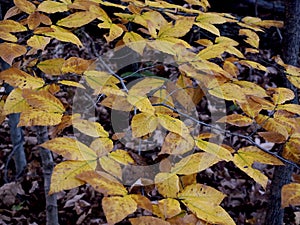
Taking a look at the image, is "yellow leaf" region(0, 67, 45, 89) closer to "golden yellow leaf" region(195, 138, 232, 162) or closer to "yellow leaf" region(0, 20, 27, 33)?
"yellow leaf" region(0, 20, 27, 33)

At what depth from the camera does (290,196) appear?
2.55 ft

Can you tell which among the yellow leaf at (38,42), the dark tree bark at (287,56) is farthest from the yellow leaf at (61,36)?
the dark tree bark at (287,56)

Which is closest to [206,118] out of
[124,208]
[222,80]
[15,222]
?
[15,222]

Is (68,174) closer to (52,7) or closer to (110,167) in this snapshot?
(110,167)

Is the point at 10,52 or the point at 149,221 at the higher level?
the point at 10,52

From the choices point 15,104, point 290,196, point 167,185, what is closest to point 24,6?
point 15,104

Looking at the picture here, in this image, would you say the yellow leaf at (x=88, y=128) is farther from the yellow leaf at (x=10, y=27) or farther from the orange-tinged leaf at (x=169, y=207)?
the yellow leaf at (x=10, y=27)

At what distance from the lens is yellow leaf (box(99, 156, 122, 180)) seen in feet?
2.43

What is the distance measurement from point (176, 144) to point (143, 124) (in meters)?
0.09

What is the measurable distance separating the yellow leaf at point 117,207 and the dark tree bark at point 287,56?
38.5 inches

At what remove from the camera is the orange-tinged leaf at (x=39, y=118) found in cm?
75

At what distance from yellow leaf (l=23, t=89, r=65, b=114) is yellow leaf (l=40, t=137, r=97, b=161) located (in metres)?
0.09

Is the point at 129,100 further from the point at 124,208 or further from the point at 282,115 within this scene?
the point at 282,115

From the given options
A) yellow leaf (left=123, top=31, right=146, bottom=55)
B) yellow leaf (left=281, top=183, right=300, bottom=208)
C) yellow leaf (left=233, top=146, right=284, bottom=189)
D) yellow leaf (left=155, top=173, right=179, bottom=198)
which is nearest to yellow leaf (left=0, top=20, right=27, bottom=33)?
yellow leaf (left=123, top=31, right=146, bottom=55)
